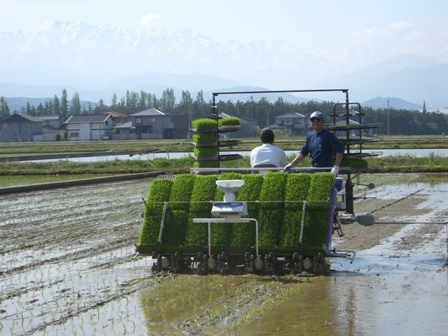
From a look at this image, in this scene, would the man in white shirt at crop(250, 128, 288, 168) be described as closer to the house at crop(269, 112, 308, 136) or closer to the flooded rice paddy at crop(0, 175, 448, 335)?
the flooded rice paddy at crop(0, 175, 448, 335)

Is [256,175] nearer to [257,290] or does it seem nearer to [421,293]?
[257,290]

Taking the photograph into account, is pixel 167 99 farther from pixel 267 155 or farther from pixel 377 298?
pixel 377 298

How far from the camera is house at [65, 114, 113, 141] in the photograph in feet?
361

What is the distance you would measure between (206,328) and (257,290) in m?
1.73

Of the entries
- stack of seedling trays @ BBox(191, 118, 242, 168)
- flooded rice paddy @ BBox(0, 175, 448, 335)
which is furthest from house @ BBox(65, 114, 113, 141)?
flooded rice paddy @ BBox(0, 175, 448, 335)

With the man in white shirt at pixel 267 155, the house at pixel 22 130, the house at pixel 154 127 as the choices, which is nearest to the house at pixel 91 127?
the house at pixel 154 127

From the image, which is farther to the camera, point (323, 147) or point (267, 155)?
point (267, 155)

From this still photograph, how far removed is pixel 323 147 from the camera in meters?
10.8

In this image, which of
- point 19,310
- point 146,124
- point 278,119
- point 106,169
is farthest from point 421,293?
point 146,124

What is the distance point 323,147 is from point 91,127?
10206cm

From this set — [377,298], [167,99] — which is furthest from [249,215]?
[167,99]

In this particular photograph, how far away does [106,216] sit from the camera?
54.5 ft

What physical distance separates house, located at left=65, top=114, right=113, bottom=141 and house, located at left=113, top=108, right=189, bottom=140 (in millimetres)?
1713

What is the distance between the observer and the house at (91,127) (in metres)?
110
